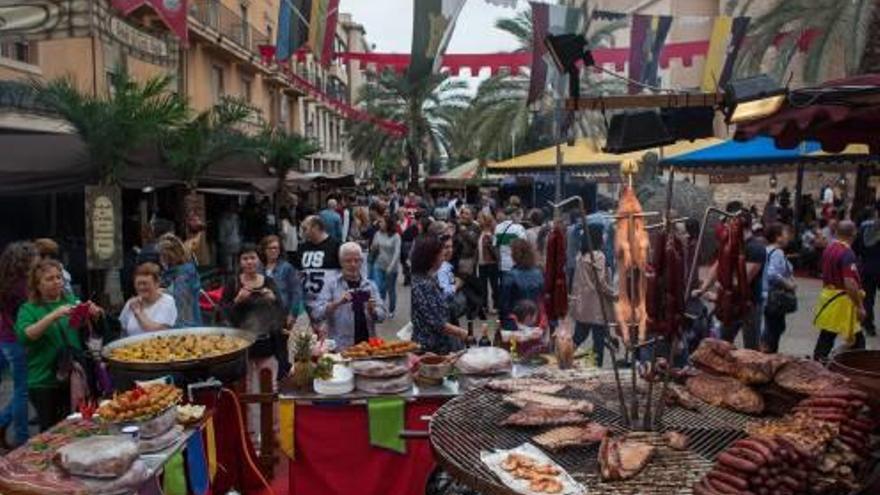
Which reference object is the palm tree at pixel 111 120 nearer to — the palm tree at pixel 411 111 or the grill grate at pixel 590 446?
the grill grate at pixel 590 446

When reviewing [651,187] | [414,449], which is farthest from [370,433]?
[651,187]

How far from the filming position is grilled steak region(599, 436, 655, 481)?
10.1 ft

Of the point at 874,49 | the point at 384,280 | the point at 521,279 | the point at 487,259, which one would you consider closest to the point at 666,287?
the point at 521,279

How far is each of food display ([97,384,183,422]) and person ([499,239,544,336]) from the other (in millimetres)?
3894

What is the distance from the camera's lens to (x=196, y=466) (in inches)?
180

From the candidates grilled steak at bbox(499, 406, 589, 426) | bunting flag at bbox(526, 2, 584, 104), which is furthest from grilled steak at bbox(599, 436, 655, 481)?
bunting flag at bbox(526, 2, 584, 104)

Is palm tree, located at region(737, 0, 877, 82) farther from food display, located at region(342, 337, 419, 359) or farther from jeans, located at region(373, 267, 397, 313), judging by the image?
food display, located at region(342, 337, 419, 359)

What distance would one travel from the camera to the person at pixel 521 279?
7434 millimetres

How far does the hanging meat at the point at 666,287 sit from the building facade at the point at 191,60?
7.90 m

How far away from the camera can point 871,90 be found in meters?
3.54

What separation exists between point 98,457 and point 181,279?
3647 millimetres

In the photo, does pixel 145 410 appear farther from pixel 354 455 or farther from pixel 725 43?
pixel 725 43

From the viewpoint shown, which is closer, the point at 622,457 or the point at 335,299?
the point at 622,457

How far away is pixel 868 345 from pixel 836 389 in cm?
771
